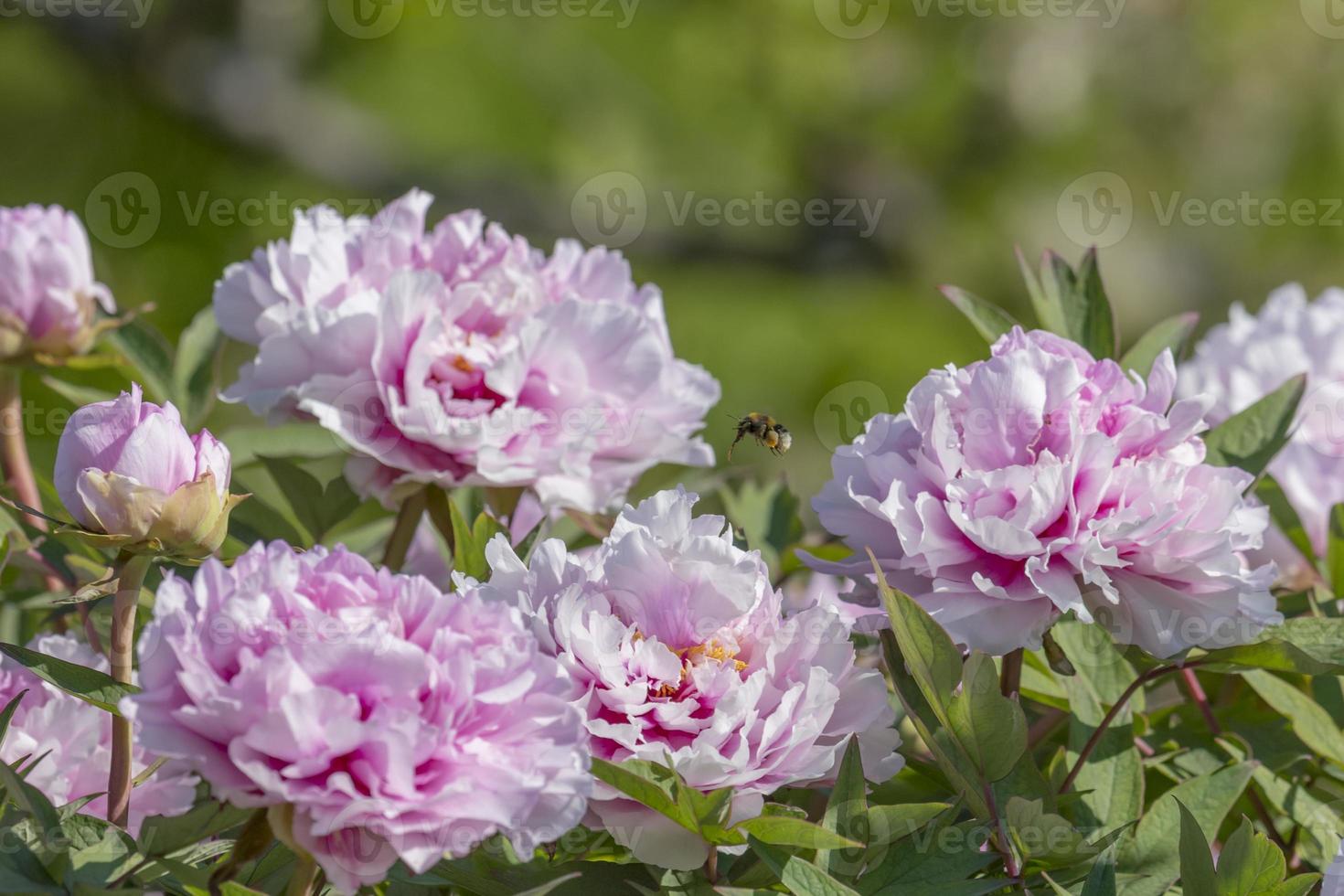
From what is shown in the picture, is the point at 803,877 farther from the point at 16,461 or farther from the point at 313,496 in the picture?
the point at 16,461

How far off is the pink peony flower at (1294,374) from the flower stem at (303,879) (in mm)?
523

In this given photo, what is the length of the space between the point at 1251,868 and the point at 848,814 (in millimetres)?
128

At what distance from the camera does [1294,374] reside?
0.81 metres

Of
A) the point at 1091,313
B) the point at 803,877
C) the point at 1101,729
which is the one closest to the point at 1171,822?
the point at 1101,729

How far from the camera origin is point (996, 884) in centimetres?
45

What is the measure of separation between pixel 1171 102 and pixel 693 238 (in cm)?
105

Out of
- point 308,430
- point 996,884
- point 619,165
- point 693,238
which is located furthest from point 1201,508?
point 693,238

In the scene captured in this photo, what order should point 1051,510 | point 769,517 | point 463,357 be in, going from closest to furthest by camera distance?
point 1051,510
point 463,357
point 769,517

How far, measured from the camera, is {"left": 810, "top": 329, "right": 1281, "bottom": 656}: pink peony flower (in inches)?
19.0

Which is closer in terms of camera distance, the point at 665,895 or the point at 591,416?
the point at 665,895

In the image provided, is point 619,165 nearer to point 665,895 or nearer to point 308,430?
point 308,430

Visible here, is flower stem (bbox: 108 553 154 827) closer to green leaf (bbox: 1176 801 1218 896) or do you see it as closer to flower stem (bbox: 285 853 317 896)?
flower stem (bbox: 285 853 317 896)

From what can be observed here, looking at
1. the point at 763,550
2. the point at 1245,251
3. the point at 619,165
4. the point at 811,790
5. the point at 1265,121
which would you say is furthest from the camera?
the point at 1245,251

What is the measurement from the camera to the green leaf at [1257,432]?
62cm
